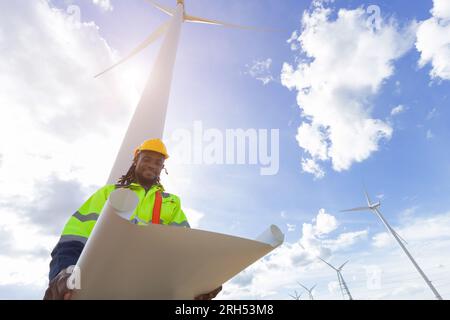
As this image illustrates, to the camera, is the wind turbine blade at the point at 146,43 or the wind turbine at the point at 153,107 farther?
the wind turbine blade at the point at 146,43

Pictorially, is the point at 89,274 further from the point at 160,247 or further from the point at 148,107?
the point at 148,107

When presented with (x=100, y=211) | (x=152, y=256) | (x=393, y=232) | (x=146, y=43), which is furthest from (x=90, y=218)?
(x=393, y=232)

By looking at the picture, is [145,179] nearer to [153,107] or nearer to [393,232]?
[153,107]

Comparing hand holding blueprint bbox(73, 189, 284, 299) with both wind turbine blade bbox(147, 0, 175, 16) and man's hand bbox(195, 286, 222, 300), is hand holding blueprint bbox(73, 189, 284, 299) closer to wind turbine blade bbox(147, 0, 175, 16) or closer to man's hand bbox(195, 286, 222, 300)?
man's hand bbox(195, 286, 222, 300)

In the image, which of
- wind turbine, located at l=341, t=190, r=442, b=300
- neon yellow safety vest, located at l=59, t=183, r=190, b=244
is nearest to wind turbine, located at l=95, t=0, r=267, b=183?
neon yellow safety vest, located at l=59, t=183, r=190, b=244

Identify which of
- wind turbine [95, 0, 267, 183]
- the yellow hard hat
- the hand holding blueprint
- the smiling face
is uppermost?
wind turbine [95, 0, 267, 183]

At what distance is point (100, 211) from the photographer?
338 centimetres

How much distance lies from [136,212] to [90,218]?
0.49m

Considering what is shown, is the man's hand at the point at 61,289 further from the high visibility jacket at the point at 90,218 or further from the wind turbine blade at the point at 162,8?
the wind turbine blade at the point at 162,8

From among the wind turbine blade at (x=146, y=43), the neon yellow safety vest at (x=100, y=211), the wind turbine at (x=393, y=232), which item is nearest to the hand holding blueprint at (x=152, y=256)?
the neon yellow safety vest at (x=100, y=211)

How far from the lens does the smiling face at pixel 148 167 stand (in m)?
3.98

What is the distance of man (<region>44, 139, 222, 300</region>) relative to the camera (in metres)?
2.50
